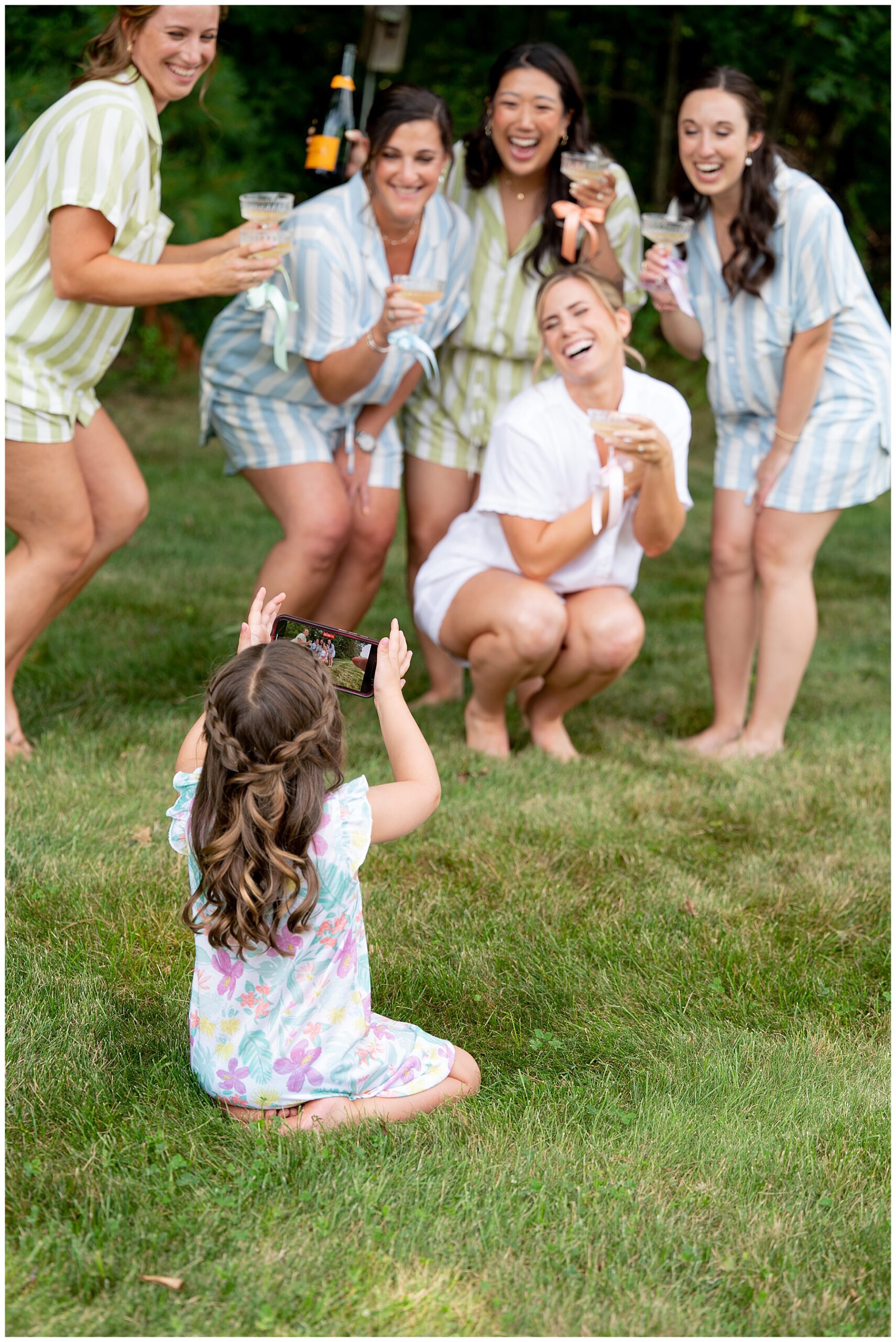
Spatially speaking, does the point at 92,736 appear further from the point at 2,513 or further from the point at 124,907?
the point at 124,907

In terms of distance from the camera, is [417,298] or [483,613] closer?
[417,298]

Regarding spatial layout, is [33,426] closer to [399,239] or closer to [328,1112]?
[399,239]

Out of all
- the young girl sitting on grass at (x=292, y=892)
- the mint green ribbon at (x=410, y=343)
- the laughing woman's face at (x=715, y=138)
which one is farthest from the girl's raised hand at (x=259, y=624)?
the laughing woman's face at (x=715, y=138)

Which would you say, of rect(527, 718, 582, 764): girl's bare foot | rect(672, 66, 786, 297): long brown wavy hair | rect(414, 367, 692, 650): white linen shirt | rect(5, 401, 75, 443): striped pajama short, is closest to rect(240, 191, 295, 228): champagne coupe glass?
rect(5, 401, 75, 443): striped pajama short

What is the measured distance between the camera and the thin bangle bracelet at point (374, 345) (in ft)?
14.3

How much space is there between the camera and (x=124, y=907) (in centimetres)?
337

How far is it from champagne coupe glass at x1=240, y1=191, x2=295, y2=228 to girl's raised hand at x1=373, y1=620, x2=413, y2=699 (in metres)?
1.74

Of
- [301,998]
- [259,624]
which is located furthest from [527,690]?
[301,998]

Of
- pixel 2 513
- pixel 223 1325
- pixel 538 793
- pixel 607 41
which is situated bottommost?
pixel 223 1325

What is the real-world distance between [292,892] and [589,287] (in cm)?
254

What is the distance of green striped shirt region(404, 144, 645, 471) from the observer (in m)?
4.81

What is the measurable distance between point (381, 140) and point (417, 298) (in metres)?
0.62

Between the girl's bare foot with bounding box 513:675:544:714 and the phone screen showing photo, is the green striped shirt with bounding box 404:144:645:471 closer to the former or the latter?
the girl's bare foot with bounding box 513:675:544:714

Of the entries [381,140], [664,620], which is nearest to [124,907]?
[381,140]
